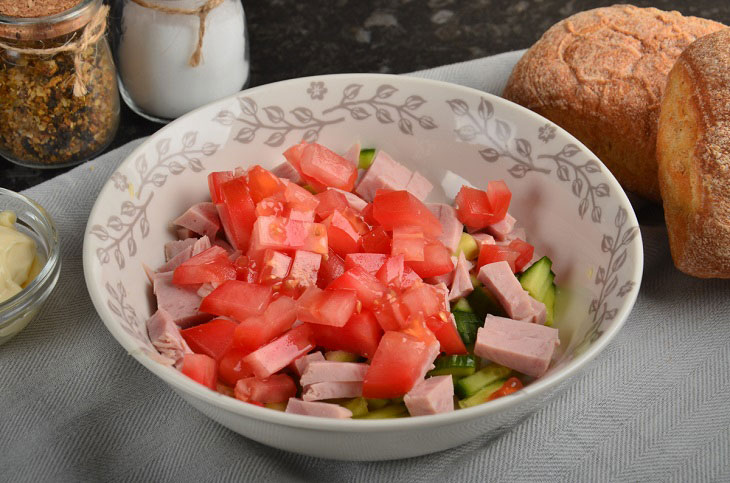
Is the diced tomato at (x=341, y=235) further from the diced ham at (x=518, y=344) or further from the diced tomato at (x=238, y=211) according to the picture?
the diced ham at (x=518, y=344)

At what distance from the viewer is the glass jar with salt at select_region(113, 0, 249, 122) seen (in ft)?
7.94

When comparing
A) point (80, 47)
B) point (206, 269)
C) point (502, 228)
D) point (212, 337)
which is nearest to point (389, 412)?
point (212, 337)

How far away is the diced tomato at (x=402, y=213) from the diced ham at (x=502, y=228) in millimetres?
167

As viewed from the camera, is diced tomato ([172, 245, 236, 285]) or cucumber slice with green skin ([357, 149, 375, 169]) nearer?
diced tomato ([172, 245, 236, 285])

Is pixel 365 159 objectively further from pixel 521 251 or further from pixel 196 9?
pixel 196 9

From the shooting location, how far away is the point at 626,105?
2275 millimetres

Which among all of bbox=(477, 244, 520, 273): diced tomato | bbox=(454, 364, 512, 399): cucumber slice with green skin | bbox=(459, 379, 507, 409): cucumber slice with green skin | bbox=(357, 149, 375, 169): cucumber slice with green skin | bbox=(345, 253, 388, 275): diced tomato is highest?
bbox=(345, 253, 388, 275): diced tomato

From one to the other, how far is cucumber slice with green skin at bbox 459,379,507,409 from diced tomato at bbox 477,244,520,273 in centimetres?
34

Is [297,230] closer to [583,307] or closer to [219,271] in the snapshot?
[219,271]

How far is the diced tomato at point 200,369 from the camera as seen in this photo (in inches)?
64.7

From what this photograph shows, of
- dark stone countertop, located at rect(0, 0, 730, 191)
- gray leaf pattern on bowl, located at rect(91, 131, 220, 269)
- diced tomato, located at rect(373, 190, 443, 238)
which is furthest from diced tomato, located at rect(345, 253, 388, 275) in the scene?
dark stone countertop, located at rect(0, 0, 730, 191)

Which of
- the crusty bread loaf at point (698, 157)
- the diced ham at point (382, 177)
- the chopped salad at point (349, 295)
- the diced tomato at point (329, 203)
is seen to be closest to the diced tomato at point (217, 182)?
the chopped salad at point (349, 295)

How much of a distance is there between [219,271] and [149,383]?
0.34 m

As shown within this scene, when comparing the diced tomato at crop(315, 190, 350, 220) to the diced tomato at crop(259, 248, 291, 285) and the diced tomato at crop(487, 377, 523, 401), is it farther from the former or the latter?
the diced tomato at crop(487, 377, 523, 401)
